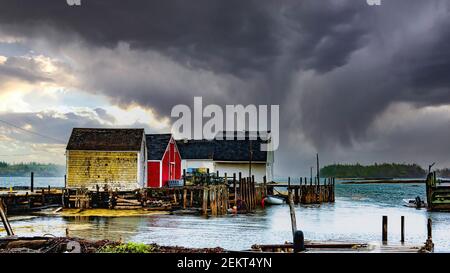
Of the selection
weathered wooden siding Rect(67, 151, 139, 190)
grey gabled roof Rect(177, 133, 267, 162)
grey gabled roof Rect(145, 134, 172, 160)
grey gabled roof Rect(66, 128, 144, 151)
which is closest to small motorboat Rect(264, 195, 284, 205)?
grey gabled roof Rect(177, 133, 267, 162)

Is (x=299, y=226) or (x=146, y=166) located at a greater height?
(x=146, y=166)

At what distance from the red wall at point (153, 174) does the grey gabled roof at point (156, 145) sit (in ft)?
2.04

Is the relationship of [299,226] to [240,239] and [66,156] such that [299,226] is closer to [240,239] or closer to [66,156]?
[240,239]

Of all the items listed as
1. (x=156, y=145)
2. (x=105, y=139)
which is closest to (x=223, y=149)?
(x=156, y=145)

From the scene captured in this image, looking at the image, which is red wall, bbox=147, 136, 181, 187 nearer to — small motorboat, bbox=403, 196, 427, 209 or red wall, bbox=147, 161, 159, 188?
red wall, bbox=147, 161, 159, 188

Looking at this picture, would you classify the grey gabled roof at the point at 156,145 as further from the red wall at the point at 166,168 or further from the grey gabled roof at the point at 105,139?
the grey gabled roof at the point at 105,139

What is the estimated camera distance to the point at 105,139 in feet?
146

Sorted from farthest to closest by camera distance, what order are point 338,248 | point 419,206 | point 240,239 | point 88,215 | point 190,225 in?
point 419,206
point 88,215
point 190,225
point 240,239
point 338,248

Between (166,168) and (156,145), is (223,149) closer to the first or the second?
(166,168)

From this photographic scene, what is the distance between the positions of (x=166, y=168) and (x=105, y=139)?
7644mm

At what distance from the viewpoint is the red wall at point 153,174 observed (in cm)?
4747

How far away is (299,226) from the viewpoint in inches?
1448
